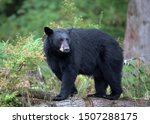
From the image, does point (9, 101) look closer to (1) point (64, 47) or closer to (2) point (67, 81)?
(2) point (67, 81)

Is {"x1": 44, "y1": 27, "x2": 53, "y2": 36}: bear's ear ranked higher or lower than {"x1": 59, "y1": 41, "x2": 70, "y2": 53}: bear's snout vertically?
higher

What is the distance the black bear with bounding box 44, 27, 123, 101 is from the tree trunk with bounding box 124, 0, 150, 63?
10.9 feet

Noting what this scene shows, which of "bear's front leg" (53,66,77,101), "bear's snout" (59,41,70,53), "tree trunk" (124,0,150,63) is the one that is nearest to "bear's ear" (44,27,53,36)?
"bear's snout" (59,41,70,53)

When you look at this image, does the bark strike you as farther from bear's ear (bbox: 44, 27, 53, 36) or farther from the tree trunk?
the tree trunk

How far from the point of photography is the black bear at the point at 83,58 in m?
11.7

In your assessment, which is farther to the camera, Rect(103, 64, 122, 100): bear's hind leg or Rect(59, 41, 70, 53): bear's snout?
Rect(103, 64, 122, 100): bear's hind leg

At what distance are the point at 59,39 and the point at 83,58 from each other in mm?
653

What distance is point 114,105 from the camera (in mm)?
11680

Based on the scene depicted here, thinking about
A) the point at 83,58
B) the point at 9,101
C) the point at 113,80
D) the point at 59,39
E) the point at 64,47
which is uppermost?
the point at 59,39

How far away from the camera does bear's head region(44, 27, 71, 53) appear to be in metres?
11.6

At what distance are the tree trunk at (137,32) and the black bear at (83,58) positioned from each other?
3316 millimetres

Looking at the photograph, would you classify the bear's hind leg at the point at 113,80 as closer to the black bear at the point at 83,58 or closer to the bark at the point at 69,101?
the black bear at the point at 83,58

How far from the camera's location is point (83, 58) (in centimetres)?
1213

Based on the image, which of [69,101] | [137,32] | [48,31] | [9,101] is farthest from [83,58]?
[137,32]
